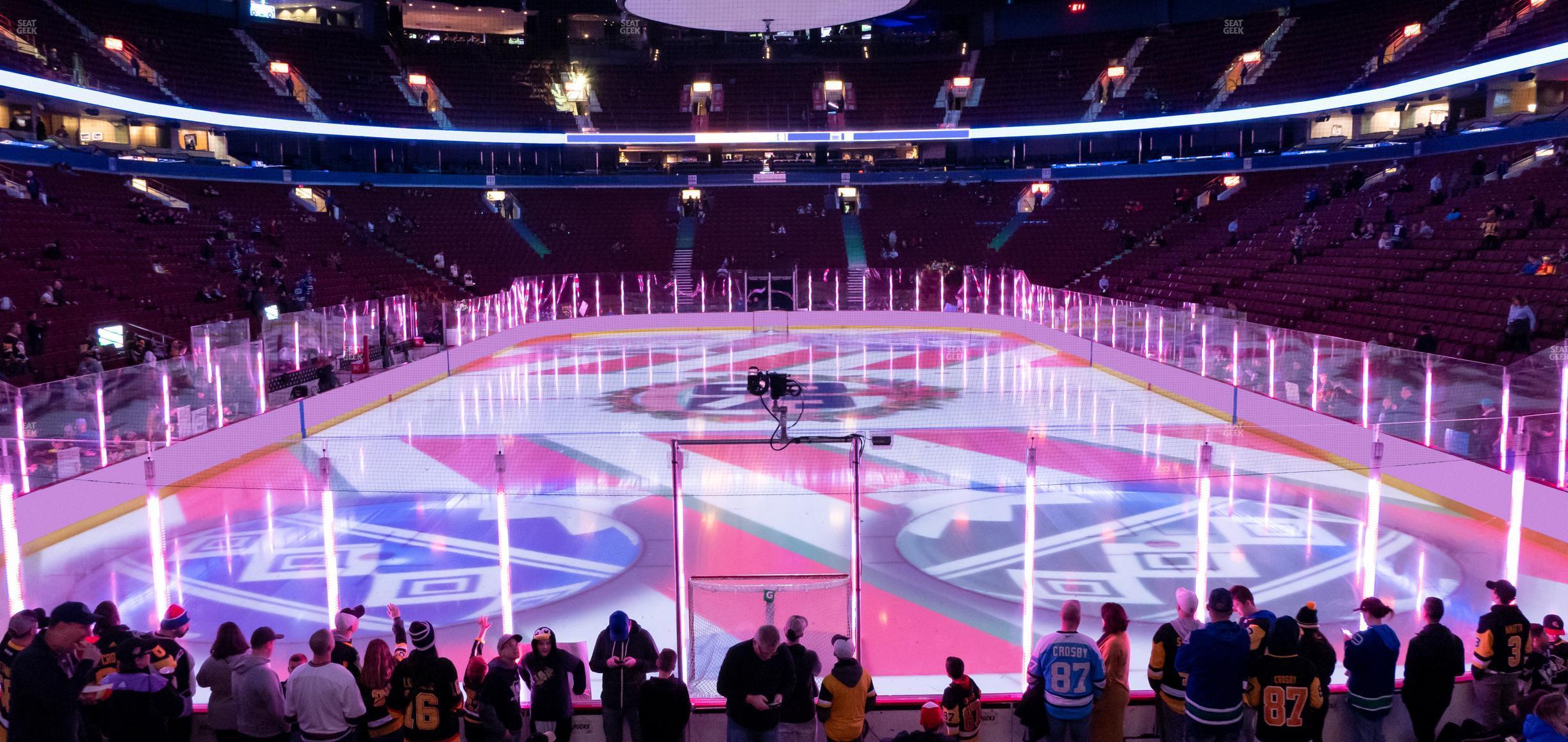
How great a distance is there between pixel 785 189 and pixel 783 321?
46.5ft

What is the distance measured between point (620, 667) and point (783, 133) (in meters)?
42.7

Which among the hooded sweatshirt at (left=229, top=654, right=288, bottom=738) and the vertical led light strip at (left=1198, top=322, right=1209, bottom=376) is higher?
the vertical led light strip at (left=1198, top=322, right=1209, bottom=376)

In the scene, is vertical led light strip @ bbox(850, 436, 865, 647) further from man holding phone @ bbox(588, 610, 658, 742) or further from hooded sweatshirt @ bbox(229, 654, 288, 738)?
hooded sweatshirt @ bbox(229, 654, 288, 738)

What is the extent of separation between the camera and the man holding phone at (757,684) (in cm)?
528

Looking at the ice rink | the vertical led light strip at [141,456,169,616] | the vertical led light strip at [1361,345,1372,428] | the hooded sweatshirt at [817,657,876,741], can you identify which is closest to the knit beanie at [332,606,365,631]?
the ice rink

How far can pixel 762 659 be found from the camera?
209 inches

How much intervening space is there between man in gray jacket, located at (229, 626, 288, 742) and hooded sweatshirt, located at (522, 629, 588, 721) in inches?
47.0

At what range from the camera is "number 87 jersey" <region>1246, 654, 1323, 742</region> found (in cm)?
512

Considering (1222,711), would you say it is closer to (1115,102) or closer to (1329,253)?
(1329,253)

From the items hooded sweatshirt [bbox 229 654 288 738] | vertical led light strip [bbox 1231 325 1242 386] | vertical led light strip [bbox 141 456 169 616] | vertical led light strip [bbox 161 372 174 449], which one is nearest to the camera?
hooded sweatshirt [bbox 229 654 288 738]

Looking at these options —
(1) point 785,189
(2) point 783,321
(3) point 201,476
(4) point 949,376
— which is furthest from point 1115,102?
(3) point 201,476

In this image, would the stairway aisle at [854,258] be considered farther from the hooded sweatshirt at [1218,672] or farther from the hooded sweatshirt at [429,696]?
the hooded sweatshirt at [429,696]

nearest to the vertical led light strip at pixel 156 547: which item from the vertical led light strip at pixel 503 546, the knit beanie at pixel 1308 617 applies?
the vertical led light strip at pixel 503 546

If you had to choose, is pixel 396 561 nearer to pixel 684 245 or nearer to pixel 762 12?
pixel 762 12
